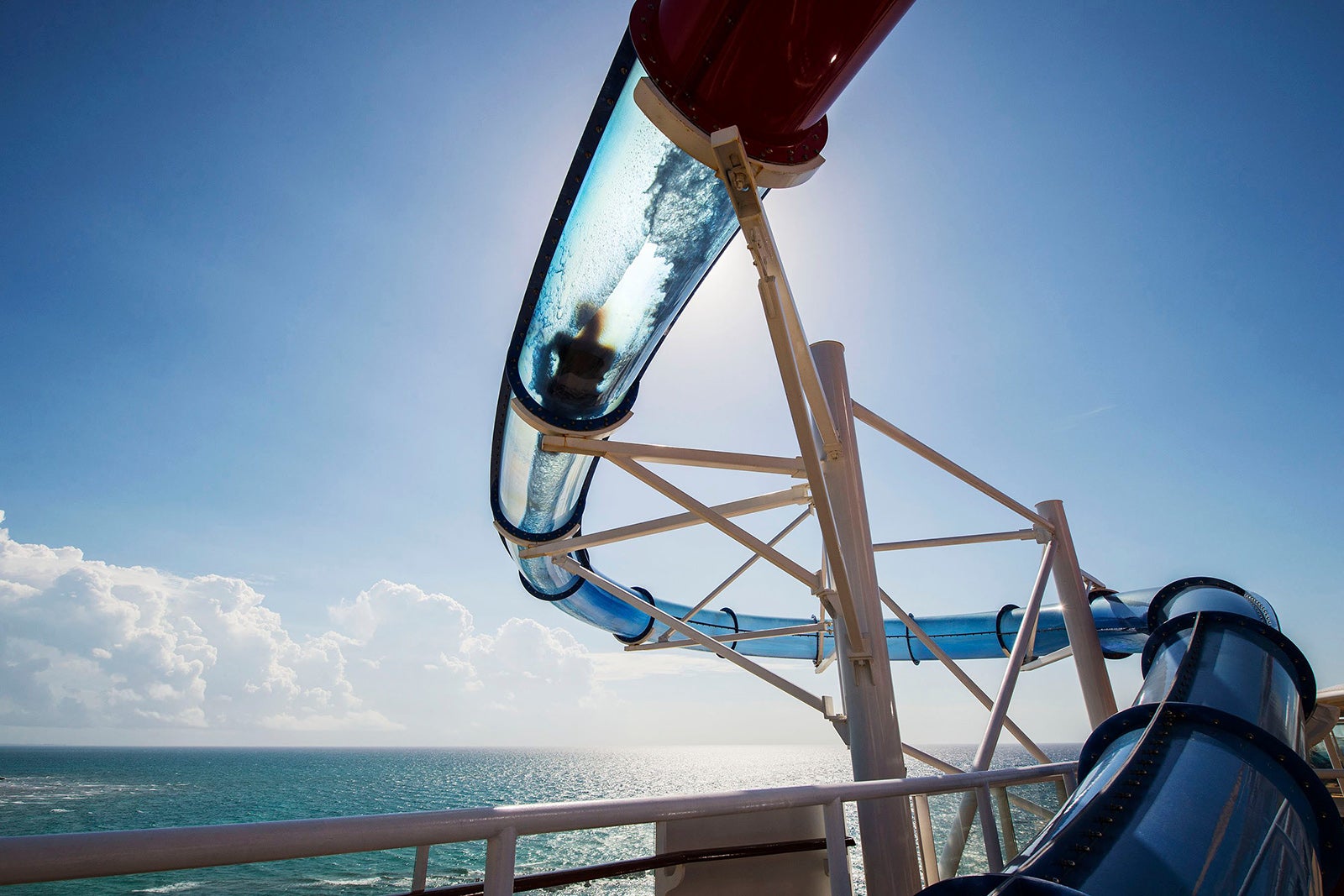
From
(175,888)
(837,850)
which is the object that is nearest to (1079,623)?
(837,850)

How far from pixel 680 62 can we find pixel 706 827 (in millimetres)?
2929

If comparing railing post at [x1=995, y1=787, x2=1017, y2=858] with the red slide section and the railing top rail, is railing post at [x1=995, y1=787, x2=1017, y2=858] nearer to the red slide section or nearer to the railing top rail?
the railing top rail

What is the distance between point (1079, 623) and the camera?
5203 millimetres

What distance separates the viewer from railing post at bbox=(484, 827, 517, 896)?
3.67ft

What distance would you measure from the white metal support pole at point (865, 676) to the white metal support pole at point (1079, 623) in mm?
2359

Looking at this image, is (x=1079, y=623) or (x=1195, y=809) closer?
(x=1195, y=809)

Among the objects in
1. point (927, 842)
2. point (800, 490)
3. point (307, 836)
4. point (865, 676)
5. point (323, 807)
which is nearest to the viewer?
point (307, 836)

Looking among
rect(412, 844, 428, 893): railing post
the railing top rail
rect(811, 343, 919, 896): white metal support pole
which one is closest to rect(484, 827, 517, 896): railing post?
the railing top rail

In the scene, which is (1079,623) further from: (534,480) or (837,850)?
(534,480)

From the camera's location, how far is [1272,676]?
105 inches

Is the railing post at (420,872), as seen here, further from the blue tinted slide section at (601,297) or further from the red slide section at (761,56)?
the blue tinted slide section at (601,297)

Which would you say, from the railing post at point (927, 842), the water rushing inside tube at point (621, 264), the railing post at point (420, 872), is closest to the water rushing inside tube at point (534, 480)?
the water rushing inside tube at point (621, 264)

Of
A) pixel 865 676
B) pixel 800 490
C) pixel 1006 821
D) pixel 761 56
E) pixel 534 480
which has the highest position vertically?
pixel 761 56

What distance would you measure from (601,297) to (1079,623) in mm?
4679
